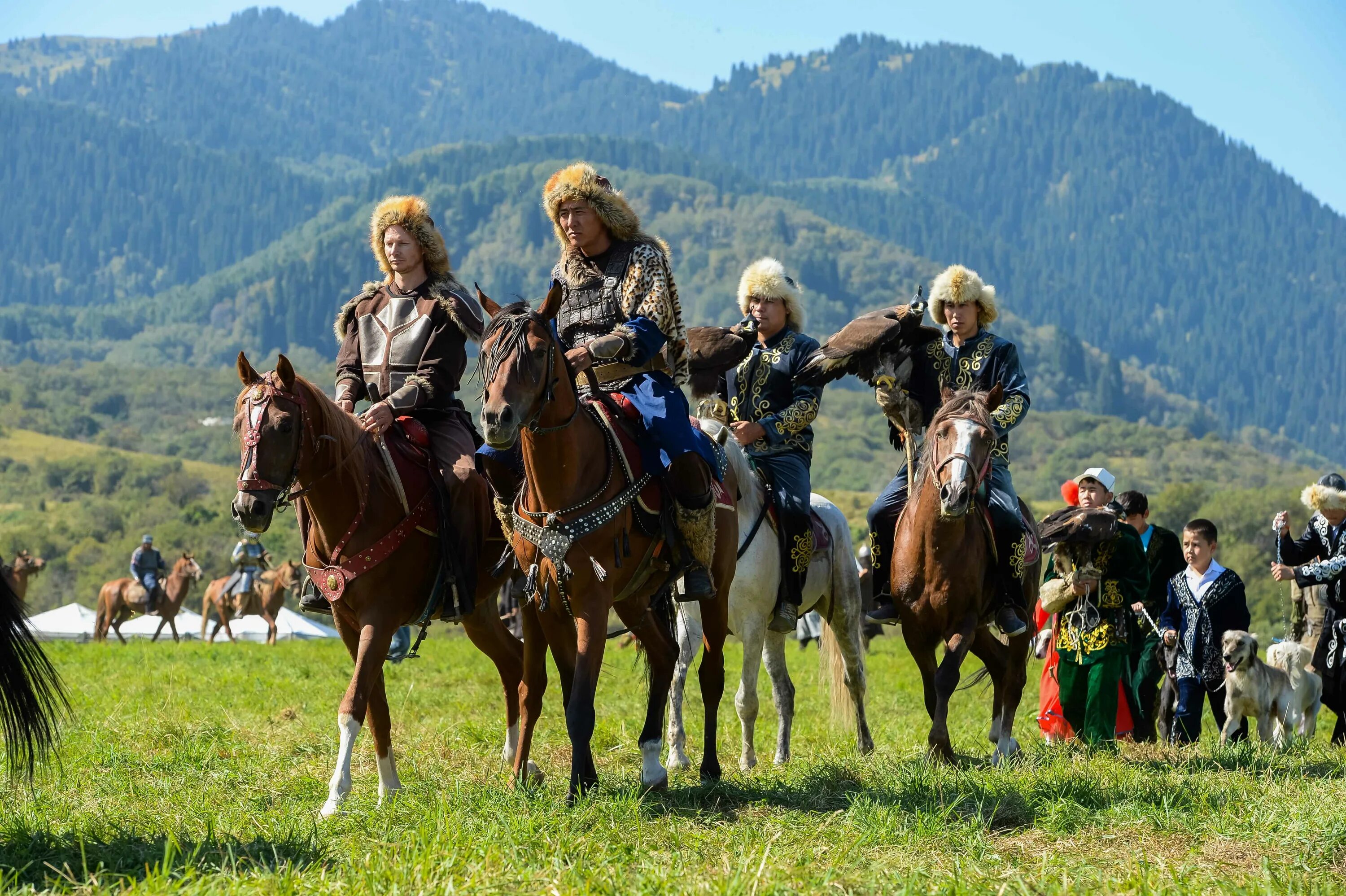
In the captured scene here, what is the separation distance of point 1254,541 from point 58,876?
3026 inches

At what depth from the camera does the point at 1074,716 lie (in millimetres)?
10945

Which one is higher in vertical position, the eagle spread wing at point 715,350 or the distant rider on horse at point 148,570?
the eagle spread wing at point 715,350

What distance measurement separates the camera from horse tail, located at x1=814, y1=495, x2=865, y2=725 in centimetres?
1116

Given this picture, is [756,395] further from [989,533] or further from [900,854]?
[900,854]

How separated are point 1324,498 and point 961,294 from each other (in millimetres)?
3680

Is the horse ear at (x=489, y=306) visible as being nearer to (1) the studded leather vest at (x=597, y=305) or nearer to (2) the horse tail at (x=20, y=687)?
(1) the studded leather vest at (x=597, y=305)

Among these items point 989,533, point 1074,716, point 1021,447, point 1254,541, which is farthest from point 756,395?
point 1021,447

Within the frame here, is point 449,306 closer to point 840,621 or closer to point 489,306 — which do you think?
point 489,306

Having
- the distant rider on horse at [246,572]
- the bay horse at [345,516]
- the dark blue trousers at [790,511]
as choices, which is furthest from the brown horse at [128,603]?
the bay horse at [345,516]

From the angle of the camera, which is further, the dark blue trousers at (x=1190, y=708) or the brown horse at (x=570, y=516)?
the dark blue trousers at (x=1190, y=708)

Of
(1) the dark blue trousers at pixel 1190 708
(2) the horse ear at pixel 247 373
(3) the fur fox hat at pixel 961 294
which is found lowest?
(1) the dark blue trousers at pixel 1190 708

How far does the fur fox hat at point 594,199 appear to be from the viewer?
8.21m

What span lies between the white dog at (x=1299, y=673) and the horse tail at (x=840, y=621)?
11.1 ft

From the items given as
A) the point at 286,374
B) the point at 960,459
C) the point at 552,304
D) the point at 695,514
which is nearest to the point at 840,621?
the point at 960,459
